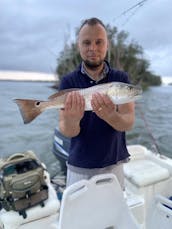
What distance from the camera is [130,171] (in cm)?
300

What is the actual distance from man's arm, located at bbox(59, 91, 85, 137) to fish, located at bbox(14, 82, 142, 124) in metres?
0.03

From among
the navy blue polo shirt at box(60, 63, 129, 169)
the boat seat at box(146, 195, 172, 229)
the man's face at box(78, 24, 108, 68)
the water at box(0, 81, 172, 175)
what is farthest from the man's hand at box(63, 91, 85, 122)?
the water at box(0, 81, 172, 175)

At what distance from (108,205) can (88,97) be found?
24.0 inches

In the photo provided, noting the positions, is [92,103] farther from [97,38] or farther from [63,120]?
[97,38]

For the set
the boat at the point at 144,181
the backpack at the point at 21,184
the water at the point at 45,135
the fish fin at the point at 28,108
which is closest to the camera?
the fish fin at the point at 28,108

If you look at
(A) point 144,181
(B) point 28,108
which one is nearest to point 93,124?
(B) point 28,108

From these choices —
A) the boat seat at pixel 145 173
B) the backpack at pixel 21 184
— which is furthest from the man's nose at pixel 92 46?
the boat seat at pixel 145 173

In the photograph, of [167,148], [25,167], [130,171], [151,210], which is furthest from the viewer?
[167,148]

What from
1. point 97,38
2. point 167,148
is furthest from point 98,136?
point 167,148

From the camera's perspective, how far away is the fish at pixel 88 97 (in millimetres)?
1503

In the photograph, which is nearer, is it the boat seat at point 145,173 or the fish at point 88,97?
the fish at point 88,97

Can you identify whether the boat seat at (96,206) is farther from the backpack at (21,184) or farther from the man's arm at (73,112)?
the backpack at (21,184)

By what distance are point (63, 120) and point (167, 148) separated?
5943 millimetres

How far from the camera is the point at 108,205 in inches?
64.6
